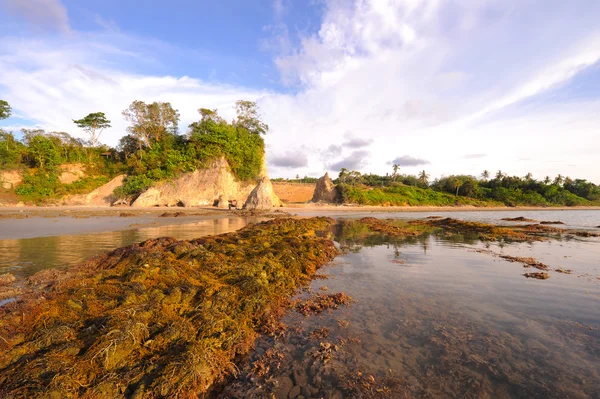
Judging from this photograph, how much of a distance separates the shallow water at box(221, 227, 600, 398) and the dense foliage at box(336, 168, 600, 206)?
44.8 metres

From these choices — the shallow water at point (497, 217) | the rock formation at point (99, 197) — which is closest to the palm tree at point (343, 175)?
the shallow water at point (497, 217)

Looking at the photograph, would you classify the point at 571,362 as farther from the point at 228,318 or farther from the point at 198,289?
the point at 198,289

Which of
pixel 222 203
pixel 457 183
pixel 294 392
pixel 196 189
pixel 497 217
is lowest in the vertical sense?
pixel 294 392

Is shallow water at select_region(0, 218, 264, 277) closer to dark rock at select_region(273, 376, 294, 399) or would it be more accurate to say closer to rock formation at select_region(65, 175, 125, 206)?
dark rock at select_region(273, 376, 294, 399)

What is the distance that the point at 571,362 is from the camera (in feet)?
13.6

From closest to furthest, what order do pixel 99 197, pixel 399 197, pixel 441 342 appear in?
pixel 441 342
pixel 99 197
pixel 399 197

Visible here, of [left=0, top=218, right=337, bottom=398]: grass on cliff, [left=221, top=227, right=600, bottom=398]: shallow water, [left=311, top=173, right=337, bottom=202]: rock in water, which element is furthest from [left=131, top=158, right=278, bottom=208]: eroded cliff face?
[left=221, top=227, right=600, bottom=398]: shallow water

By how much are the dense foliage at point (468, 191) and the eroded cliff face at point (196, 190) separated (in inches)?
950

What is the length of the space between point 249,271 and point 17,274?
21.4ft

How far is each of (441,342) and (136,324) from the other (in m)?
5.18

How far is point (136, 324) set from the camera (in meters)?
4.15

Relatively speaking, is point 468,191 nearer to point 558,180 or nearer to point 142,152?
point 558,180

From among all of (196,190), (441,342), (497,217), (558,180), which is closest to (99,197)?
(196,190)

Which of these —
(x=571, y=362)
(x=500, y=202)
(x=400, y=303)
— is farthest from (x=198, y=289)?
(x=500, y=202)
